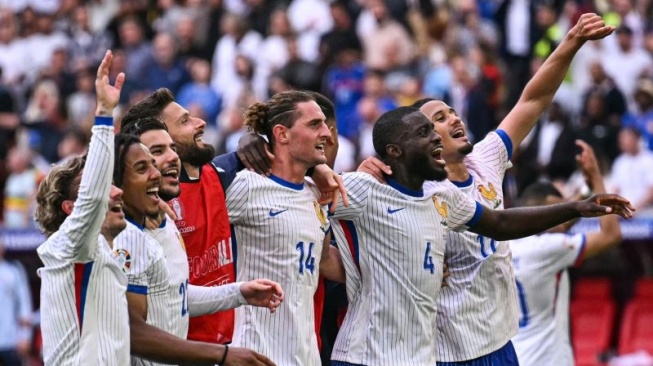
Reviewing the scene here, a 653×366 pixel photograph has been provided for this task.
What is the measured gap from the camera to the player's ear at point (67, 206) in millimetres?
6719

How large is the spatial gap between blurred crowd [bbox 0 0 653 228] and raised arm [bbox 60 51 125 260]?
1038 centimetres

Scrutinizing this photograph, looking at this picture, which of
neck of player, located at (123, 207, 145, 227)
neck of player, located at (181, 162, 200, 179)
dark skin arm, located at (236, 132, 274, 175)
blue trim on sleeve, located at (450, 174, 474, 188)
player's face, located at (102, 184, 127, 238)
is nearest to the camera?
player's face, located at (102, 184, 127, 238)

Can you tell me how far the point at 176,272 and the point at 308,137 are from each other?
136 cm

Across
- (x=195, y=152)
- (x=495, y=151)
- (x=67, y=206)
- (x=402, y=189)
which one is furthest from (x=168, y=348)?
(x=495, y=151)

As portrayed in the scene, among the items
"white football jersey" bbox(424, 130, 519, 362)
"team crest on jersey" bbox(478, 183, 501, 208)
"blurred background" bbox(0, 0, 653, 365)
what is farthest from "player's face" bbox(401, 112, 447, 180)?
"blurred background" bbox(0, 0, 653, 365)

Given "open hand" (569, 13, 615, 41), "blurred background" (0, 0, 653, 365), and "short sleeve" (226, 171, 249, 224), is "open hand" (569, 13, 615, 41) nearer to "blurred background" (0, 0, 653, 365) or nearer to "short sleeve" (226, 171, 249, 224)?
"short sleeve" (226, 171, 249, 224)

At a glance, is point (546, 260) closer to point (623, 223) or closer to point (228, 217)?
point (228, 217)

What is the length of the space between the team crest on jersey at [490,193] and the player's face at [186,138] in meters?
1.98

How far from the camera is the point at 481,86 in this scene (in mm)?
18141

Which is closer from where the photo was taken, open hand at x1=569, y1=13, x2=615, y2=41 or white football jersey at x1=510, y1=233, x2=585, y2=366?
open hand at x1=569, y1=13, x2=615, y2=41

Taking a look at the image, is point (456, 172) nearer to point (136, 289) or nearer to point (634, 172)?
point (136, 289)

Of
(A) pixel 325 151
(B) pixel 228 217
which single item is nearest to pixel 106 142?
(B) pixel 228 217

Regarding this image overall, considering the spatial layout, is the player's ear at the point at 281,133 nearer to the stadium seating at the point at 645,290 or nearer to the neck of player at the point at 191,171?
the neck of player at the point at 191,171

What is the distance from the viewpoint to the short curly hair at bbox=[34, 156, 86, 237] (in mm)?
6766
